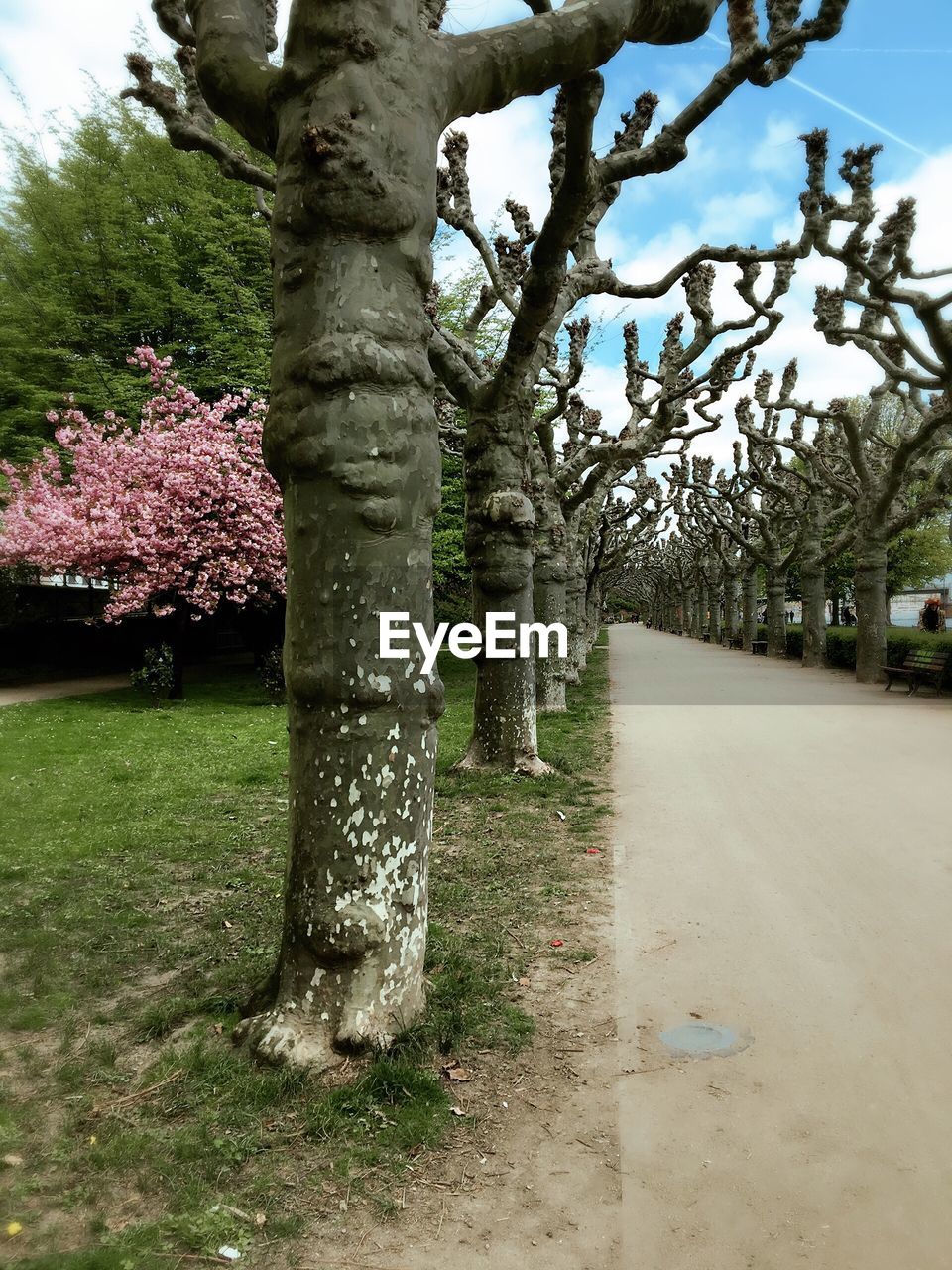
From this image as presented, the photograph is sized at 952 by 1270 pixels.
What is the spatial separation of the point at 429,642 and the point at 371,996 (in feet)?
4.58

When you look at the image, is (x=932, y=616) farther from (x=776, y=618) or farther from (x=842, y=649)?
(x=776, y=618)

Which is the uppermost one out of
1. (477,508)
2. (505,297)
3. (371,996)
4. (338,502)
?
(505,297)

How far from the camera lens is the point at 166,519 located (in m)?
14.8

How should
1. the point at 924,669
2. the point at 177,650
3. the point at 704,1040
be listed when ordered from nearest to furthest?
the point at 704,1040 → the point at 924,669 → the point at 177,650

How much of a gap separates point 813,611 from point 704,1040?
22.6 metres

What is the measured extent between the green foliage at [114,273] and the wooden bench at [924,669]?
51.1ft

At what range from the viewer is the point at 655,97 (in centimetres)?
905

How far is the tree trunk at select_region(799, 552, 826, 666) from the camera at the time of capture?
935 inches

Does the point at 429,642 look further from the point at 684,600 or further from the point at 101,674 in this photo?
the point at 684,600

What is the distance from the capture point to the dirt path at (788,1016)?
2.49m

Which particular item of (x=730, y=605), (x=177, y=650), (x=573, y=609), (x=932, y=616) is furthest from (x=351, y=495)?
(x=730, y=605)

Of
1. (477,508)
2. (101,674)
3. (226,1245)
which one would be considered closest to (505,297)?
(477,508)

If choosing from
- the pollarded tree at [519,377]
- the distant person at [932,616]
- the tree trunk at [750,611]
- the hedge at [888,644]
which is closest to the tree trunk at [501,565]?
the pollarded tree at [519,377]

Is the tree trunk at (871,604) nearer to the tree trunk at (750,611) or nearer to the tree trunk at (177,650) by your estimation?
the tree trunk at (177,650)
